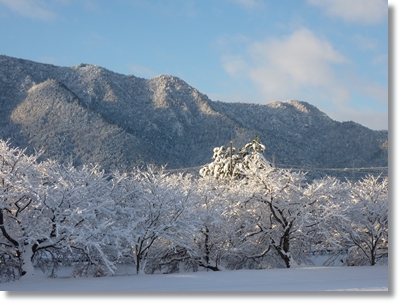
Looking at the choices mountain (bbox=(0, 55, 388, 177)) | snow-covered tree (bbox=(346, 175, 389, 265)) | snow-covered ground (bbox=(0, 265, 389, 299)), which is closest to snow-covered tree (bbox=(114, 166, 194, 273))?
snow-covered ground (bbox=(0, 265, 389, 299))

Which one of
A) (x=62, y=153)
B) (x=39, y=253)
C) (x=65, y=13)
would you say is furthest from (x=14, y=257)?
(x=62, y=153)

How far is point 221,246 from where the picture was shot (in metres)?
14.5

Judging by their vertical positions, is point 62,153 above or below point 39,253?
above

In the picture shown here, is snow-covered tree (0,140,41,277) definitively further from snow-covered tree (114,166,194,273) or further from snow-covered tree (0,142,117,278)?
snow-covered tree (114,166,194,273)

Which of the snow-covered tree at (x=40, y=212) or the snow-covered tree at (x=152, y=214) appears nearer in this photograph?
the snow-covered tree at (x=40, y=212)

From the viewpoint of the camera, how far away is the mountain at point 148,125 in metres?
36.6

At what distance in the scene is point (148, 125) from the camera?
5947 cm

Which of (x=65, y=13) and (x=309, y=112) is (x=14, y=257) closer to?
(x=65, y=13)

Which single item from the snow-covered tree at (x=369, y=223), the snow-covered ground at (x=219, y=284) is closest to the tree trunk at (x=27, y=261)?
the snow-covered ground at (x=219, y=284)

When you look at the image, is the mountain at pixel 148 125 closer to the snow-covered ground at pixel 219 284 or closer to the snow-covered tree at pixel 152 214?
the snow-covered tree at pixel 152 214

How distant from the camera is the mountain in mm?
36625

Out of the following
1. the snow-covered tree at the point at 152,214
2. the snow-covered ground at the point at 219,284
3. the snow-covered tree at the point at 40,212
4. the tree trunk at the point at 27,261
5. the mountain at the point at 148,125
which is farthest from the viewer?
the mountain at the point at 148,125

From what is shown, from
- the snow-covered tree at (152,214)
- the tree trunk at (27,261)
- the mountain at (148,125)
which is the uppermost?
the mountain at (148,125)

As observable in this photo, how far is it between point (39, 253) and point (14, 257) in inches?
45.5
